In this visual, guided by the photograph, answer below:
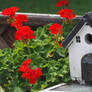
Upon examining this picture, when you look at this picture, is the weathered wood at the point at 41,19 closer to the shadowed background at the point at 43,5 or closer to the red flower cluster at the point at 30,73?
the shadowed background at the point at 43,5

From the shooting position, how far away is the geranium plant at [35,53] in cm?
376

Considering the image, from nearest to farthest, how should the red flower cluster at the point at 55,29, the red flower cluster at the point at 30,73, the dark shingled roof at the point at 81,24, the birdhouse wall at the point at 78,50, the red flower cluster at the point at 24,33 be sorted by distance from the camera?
the dark shingled roof at the point at 81,24
the birdhouse wall at the point at 78,50
the red flower cluster at the point at 30,73
the red flower cluster at the point at 24,33
the red flower cluster at the point at 55,29

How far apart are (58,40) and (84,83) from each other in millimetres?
715

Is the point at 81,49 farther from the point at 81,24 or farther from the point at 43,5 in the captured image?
the point at 43,5

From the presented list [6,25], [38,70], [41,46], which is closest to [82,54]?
[38,70]

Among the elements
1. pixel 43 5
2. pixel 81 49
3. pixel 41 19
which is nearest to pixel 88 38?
pixel 81 49

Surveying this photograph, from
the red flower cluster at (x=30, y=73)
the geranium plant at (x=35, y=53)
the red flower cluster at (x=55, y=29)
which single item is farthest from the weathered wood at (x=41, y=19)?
the red flower cluster at (x=30, y=73)

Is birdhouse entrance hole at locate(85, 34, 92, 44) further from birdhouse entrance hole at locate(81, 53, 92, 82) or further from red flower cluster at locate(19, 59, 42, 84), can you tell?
red flower cluster at locate(19, 59, 42, 84)

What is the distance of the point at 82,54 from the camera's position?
347cm

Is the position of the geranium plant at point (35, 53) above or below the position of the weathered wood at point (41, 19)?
below

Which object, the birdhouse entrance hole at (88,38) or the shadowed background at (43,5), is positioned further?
the shadowed background at (43,5)

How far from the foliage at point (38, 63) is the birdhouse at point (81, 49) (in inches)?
8.6

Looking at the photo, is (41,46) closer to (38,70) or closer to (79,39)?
(38,70)

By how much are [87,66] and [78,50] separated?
0.18 metres
